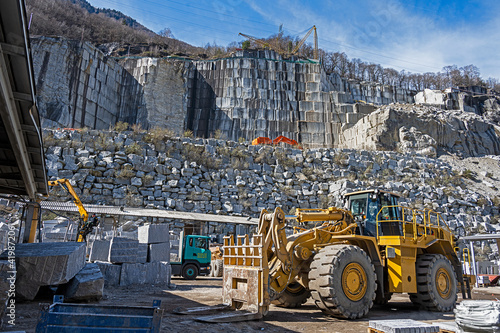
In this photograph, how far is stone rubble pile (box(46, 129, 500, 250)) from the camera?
70.0 feet

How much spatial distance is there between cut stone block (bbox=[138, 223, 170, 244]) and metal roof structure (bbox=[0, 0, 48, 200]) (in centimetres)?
504

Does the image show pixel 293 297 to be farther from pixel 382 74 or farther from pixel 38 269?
pixel 382 74

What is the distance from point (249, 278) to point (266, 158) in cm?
1972

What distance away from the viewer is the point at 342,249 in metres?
7.08

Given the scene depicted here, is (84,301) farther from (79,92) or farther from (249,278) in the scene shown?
(79,92)

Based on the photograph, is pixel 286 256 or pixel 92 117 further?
pixel 92 117

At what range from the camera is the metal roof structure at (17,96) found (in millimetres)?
3562

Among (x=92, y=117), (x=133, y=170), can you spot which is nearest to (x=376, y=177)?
(x=133, y=170)

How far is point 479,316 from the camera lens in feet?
14.3

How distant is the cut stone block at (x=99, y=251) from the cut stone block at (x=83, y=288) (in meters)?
5.11

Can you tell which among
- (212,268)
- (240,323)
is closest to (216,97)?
(212,268)

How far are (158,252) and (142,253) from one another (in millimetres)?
592

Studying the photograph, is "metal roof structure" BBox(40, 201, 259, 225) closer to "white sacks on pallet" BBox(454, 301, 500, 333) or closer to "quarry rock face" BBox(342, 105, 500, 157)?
"white sacks on pallet" BBox(454, 301, 500, 333)

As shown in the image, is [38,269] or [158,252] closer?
[38,269]
